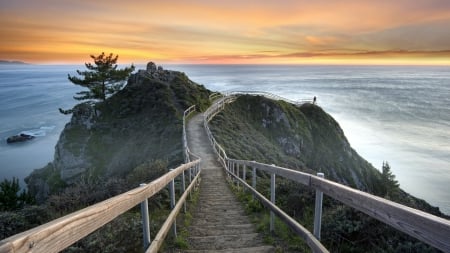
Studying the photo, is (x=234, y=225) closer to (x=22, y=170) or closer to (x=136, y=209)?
(x=136, y=209)

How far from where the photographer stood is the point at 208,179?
15.1m

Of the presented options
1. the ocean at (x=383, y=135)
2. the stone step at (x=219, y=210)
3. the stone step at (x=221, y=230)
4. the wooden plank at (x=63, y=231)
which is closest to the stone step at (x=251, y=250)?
the stone step at (x=221, y=230)

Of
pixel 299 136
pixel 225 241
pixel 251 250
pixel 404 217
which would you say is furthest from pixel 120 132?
pixel 404 217

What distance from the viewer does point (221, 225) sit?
6566 millimetres

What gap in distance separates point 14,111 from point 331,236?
412ft

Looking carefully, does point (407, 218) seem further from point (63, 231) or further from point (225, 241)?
point (225, 241)

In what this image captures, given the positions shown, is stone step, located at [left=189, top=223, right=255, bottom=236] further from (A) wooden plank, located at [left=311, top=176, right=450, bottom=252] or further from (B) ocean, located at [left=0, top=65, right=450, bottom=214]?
(B) ocean, located at [left=0, top=65, right=450, bottom=214]

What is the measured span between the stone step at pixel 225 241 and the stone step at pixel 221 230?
283mm

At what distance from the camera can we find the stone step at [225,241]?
5031 mm

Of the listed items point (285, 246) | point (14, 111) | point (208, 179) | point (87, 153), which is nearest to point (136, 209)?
point (285, 246)

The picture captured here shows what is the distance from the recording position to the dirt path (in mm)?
5043

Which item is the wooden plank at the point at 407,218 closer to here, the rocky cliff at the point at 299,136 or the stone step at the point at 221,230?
the stone step at the point at 221,230

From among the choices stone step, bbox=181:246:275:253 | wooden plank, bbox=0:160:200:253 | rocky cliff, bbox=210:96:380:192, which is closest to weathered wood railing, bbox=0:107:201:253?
wooden plank, bbox=0:160:200:253

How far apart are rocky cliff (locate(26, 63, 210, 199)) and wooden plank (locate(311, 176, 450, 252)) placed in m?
23.6
